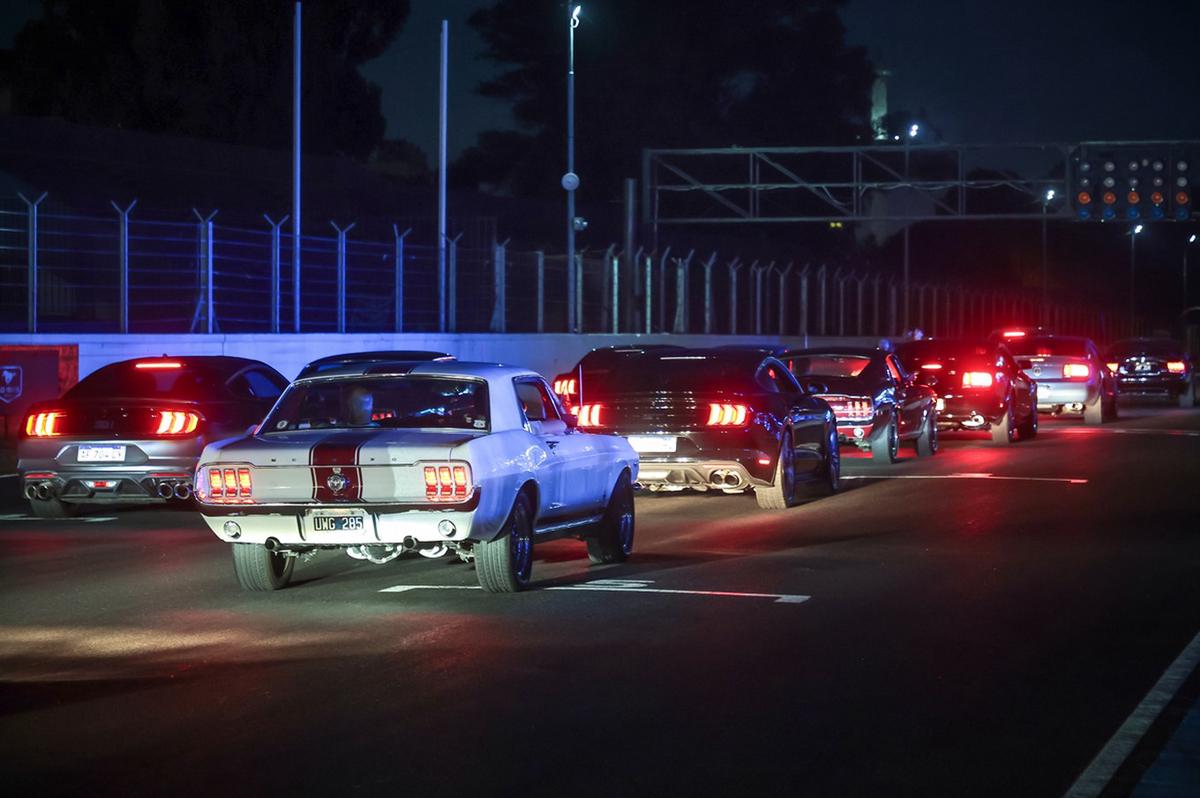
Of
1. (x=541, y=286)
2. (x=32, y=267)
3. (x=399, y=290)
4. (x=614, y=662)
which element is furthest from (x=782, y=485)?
(x=541, y=286)

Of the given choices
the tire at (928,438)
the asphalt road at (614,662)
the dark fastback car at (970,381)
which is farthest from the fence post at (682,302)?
the asphalt road at (614,662)

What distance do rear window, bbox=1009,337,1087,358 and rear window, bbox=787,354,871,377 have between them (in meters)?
9.30

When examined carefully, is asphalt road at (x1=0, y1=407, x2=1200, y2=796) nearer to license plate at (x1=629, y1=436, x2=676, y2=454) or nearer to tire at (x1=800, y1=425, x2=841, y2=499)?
license plate at (x1=629, y1=436, x2=676, y2=454)

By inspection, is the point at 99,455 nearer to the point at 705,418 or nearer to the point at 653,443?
the point at 653,443

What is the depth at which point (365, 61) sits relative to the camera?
7088cm

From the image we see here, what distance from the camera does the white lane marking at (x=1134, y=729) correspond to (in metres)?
6.50

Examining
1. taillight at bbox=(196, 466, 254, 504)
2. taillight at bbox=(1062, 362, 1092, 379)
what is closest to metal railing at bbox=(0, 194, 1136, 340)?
taillight at bbox=(1062, 362, 1092, 379)

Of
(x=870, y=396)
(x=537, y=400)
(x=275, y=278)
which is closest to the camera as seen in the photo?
(x=537, y=400)

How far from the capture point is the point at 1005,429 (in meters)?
26.2

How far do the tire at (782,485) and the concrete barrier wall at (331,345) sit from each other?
8.35m

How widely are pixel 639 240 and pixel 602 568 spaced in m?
34.9

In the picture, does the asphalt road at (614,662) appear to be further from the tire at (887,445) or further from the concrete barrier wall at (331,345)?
the concrete barrier wall at (331,345)

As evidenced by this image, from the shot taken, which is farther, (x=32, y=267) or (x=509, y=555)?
(x=32, y=267)

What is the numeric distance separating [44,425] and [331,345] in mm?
12734
